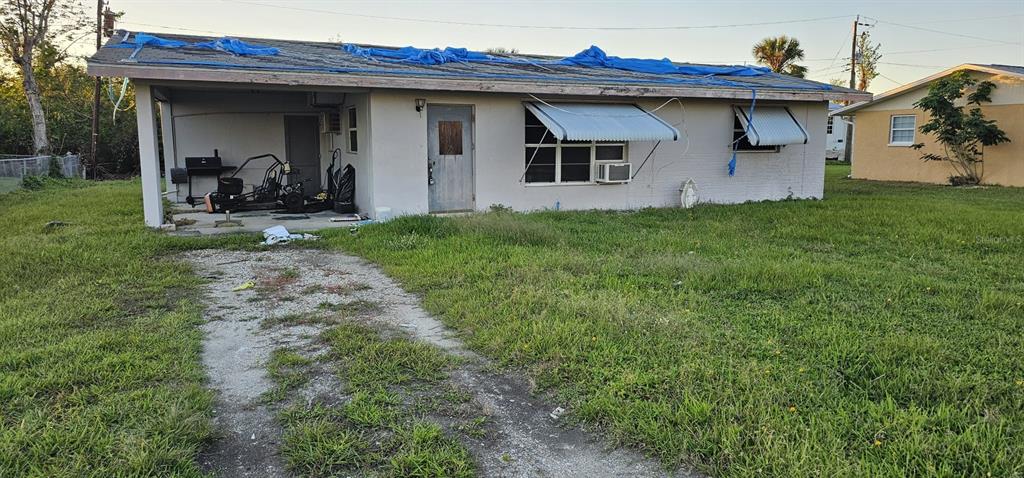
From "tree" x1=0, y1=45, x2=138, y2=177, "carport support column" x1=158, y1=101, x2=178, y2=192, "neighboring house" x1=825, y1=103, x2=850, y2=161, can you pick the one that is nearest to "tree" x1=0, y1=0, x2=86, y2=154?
"tree" x1=0, y1=45, x2=138, y2=177

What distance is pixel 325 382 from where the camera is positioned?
398cm

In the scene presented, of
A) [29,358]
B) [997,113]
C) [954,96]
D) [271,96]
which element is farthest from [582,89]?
[997,113]

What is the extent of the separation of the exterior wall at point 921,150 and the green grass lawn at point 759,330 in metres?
11.0

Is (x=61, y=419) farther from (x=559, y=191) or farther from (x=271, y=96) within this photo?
A: (x=271, y=96)

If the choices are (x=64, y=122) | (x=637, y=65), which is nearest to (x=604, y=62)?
(x=637, y=65)

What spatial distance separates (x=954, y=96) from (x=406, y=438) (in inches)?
804

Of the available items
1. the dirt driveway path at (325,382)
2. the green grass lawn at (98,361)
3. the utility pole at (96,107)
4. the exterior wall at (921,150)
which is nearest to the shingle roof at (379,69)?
the green grass lawn at (98,361)

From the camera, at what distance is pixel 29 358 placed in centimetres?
413

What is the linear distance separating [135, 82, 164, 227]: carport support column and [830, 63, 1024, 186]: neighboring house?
1544 centimetres

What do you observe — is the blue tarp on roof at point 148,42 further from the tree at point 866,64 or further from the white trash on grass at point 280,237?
the tree at point 866,64

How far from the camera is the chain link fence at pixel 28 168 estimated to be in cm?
1631

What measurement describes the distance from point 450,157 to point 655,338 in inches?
298

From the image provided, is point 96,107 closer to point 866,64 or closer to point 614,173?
point 614,173

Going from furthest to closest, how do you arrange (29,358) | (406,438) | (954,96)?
(954,96), (29,358), (406,438)
